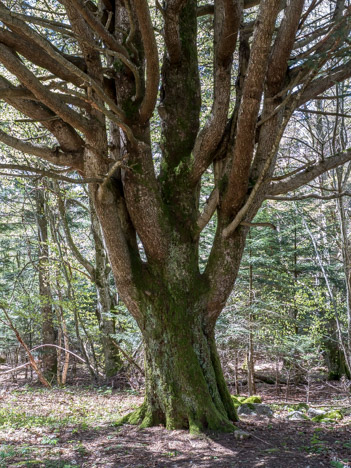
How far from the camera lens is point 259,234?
31.8ft

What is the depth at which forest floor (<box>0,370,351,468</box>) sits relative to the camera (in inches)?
127

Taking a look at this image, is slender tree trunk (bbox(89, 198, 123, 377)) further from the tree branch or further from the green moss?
the tree branch

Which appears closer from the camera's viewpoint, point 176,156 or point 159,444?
point 159,444

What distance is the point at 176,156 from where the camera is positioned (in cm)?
490

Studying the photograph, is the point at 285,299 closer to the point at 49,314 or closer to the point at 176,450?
Result: the point at 49,314

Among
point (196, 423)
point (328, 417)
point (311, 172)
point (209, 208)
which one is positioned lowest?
point (328, 417)

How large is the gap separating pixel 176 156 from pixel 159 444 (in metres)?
3.34

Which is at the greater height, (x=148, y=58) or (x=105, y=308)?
(x=148, y=58)

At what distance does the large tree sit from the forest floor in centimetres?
33

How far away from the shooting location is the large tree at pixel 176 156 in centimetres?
396

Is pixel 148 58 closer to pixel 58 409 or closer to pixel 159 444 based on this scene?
pixel 159 444

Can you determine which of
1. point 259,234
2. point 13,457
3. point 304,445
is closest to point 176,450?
point 304,445

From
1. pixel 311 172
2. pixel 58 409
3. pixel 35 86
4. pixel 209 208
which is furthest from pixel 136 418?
pixel 35 86

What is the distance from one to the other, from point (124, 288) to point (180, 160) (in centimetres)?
179
